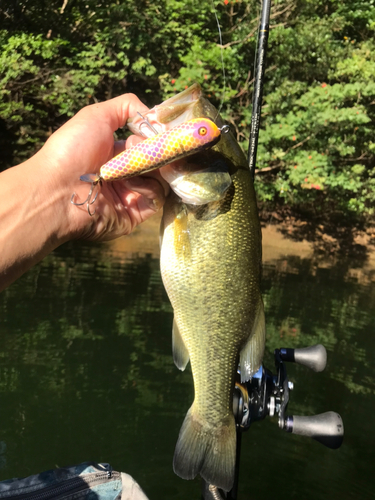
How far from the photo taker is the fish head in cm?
167

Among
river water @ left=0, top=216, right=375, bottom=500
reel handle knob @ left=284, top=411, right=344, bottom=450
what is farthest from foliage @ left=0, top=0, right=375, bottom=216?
reel handle knob @ left=284, top=411, right=344, bottom=450

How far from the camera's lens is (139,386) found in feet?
16.3

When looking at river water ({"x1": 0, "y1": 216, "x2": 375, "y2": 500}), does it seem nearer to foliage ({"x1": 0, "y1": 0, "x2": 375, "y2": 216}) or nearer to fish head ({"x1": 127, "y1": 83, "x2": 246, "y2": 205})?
fish head ({"x1": 127, "y1": 83, "x2": 246, "y2": 205})

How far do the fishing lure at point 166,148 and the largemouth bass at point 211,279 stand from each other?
0.17m

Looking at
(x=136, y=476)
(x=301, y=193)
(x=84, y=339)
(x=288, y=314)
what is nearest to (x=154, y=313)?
(x=84, y=339)

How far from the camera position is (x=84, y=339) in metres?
5.99

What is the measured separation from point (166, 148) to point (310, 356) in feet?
4.67

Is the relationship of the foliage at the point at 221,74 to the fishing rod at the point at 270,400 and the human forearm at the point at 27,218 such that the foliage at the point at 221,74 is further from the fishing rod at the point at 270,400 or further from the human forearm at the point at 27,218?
the human forearm at the point at 27,218

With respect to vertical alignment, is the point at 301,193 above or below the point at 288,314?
above

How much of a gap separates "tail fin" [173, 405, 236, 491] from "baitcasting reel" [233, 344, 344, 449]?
9.0 inches

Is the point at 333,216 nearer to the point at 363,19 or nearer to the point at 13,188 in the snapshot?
the point at 363,19

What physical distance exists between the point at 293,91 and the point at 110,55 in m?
5.02

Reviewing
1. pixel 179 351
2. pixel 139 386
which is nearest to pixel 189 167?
pixel 179 351

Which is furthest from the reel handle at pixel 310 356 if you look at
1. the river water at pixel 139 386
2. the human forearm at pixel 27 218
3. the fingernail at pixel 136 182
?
the river water at pixel 139 386
